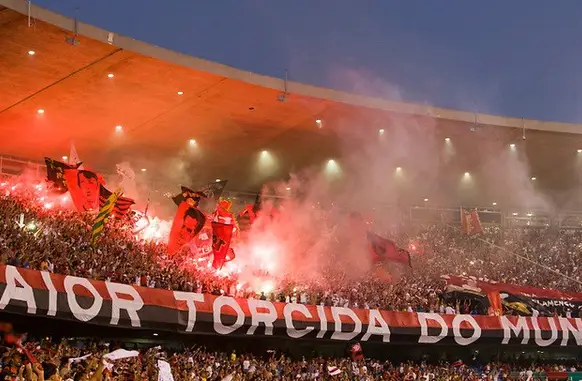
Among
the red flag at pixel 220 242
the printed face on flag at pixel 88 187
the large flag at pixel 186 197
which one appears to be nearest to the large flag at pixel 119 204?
the printed face on flag at pixel 88 187

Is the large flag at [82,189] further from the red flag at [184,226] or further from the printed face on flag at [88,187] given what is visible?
the red flag at [184,226]

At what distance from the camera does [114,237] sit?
24.7 metres

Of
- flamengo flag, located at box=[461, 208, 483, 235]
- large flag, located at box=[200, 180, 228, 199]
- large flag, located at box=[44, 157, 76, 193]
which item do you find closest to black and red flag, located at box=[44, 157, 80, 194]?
large flag, located at box=[44, 157, 76, 193]

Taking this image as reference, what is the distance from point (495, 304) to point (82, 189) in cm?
1644

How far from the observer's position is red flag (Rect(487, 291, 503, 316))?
28719 mm

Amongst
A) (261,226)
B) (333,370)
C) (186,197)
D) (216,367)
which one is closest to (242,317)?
(216,367)

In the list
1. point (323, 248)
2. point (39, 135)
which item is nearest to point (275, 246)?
point (323, 248)

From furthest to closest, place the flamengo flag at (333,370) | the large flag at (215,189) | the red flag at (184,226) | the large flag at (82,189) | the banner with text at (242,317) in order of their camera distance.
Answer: the large flag at (215,189), the red flag at (184,226), the large flag at (82,189), the flamengo flag at (333,370), the banner with text at (242,317)

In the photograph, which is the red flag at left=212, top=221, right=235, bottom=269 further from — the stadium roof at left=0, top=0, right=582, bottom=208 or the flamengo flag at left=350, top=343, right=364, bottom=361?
the flamengo flag at left=350, top=343, right=364, bottom=361

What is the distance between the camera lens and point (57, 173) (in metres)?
24.8

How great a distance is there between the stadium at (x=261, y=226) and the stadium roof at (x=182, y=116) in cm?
10

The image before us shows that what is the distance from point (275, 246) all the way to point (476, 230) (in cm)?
1170

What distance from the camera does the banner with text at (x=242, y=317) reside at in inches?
689

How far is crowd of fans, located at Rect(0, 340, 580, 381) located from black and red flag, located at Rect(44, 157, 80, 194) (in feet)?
22.0
